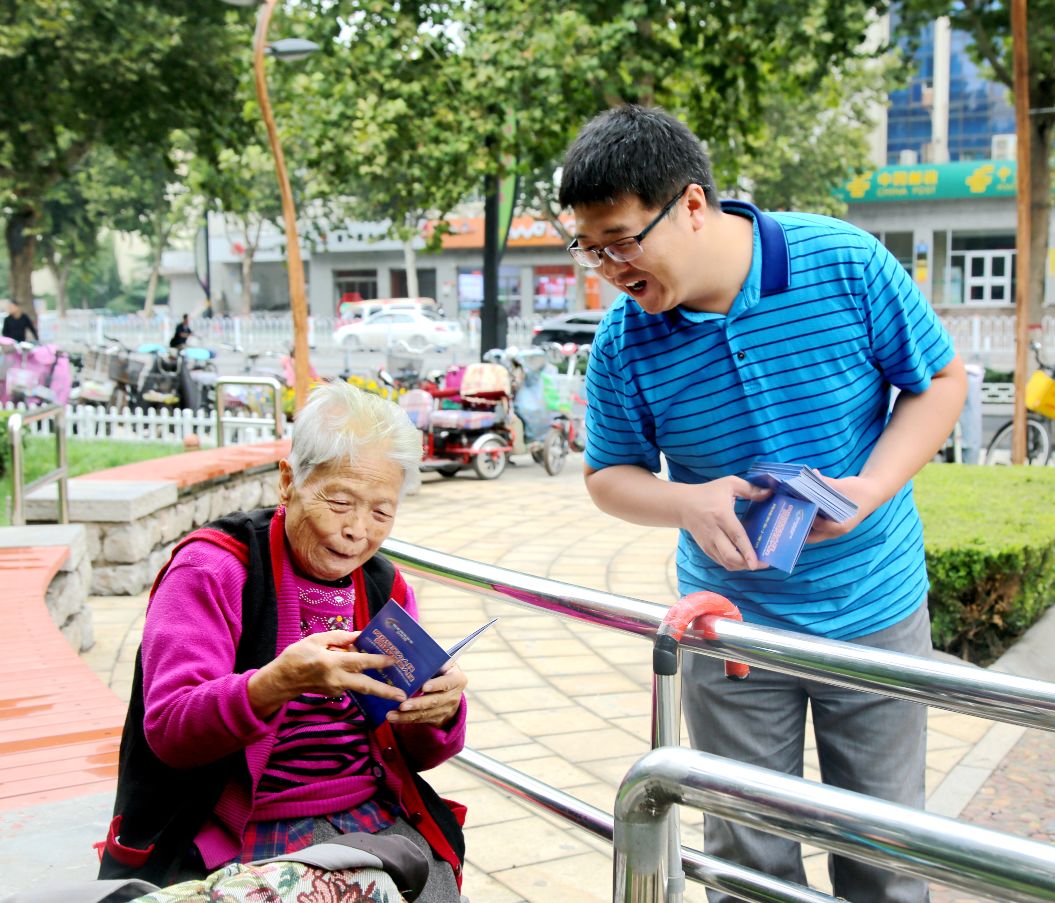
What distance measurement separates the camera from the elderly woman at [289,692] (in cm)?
173

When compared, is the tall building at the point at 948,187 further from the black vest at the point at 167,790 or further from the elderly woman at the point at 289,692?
the black vest at the point at 167,790

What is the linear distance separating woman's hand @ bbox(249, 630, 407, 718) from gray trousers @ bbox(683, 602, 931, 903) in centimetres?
67

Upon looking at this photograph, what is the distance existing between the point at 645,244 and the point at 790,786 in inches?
40.4

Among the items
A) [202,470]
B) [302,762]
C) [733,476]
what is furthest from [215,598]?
[202,470]

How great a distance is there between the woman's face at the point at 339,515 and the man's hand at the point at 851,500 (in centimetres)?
72

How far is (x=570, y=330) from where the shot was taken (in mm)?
24953

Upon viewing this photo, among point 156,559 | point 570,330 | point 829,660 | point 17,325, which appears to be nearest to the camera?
point 829,660

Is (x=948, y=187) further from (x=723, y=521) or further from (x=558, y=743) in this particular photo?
(x=723, y=521)

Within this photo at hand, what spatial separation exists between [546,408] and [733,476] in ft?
31.9

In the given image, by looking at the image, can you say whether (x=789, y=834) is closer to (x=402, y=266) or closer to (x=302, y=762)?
(x=302, y=762)

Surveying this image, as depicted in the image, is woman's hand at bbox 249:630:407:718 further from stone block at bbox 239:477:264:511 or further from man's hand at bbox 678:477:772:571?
stone block at bbox 239:477:264:511

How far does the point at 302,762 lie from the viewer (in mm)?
1915

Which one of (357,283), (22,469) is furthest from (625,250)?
(357,283)

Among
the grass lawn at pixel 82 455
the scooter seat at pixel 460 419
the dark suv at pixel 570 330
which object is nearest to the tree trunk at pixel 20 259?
the dark suv at pixel 570 330
